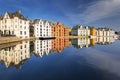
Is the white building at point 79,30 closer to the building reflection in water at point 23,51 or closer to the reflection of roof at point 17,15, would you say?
the reflection of roof at point 17,15

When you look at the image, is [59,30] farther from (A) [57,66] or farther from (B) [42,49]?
(A) [57,66]

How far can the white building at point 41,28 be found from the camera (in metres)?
112

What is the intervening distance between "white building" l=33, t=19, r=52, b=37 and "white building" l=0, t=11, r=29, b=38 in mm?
15132

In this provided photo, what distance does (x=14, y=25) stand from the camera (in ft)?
295

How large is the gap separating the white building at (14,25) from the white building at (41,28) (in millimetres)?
15132

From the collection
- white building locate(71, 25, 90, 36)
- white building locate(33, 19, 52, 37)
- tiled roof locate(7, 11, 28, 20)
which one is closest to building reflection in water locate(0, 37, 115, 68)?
tiled roof locate(7, 11, 28, 20)

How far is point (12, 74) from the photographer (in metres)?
19.8

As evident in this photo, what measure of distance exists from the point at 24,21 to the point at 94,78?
8283 cm

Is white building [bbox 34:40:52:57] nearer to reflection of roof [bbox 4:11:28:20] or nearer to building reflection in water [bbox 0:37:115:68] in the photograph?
building reflection in water [bbox 0:37:115:68]

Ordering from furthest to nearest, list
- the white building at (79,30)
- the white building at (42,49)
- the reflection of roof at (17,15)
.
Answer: the white building at (79,30)
the reflection of roof at (17,15)
the white building at (42,49)

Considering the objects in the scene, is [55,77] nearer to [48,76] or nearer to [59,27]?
[48,76]

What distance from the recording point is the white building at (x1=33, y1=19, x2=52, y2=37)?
112037 mm

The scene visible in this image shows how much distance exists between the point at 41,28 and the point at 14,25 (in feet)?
90.7

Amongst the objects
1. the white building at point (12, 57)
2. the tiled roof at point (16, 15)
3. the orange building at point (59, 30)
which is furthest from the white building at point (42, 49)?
the orange building at point (59, 30)
